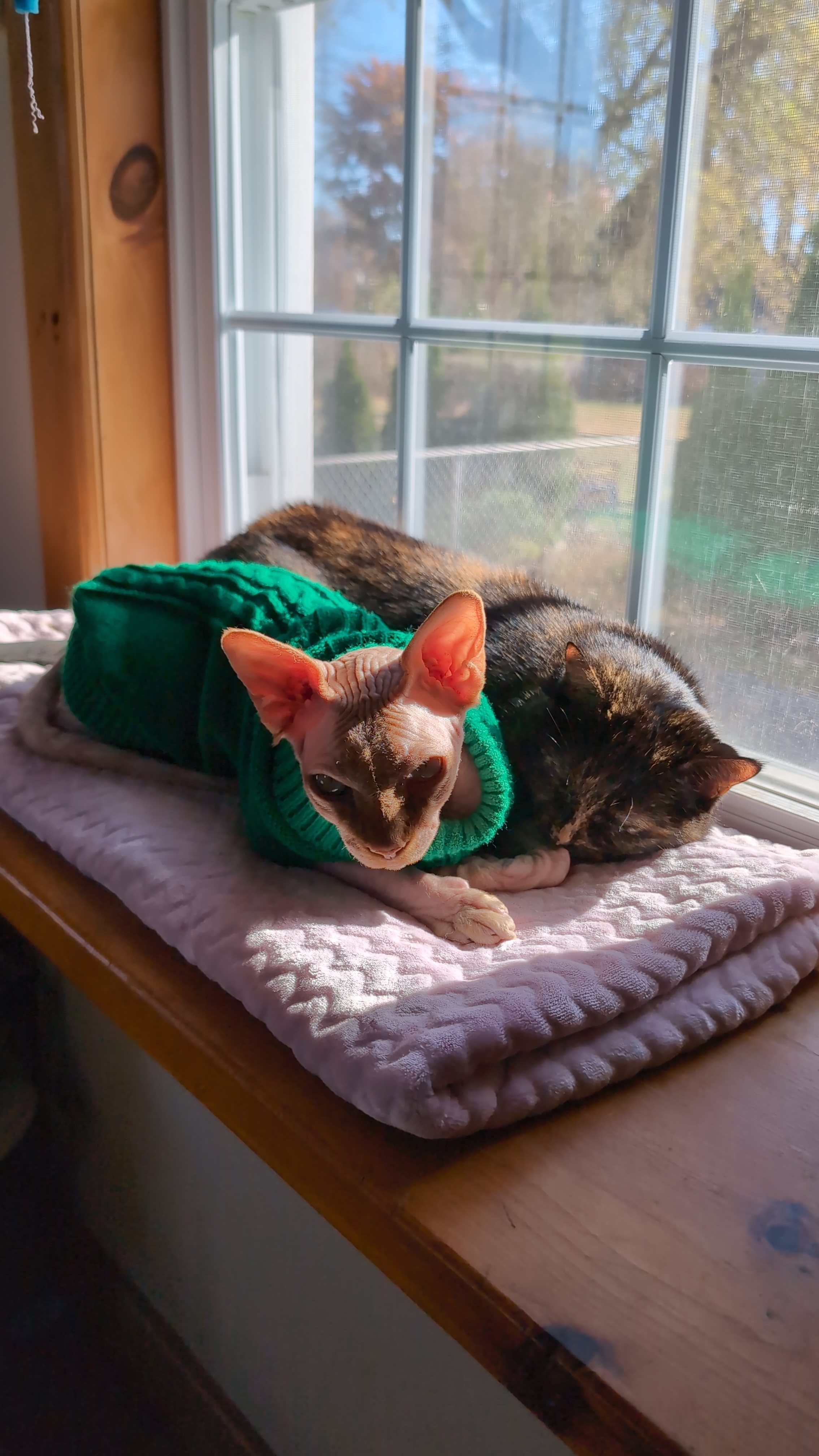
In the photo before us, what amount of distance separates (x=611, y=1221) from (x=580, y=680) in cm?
40

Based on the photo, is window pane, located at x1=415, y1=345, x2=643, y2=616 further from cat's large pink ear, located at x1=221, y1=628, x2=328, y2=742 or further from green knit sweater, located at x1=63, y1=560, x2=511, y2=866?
cat's large pink ear, located at x1=221, y1=628, x2=328, y2=742

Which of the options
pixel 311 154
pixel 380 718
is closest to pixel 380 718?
pixel 380 718

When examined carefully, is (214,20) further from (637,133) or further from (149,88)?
(637,133)

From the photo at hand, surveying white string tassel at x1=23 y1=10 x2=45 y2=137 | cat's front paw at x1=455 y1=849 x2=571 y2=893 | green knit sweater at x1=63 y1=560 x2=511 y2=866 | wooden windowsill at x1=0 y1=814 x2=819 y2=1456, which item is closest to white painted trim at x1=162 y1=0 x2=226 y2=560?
white string tassel at x1=23 y1=10 x2=45 y2=137

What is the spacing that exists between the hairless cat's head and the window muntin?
1.25 ft

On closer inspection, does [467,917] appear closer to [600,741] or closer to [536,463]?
[600,741]

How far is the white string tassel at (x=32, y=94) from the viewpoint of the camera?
114 cm

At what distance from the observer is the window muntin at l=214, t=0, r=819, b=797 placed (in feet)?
2.80

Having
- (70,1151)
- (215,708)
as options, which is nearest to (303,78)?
(215,708)

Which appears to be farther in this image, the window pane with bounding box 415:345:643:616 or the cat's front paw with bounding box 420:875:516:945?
A: the window pane with bounding box 415:345:643:616

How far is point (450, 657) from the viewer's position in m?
0.62

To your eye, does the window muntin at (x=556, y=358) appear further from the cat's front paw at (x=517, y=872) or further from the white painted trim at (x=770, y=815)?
the cat's front paw at (x=517, y=872)

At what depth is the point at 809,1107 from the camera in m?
0.58

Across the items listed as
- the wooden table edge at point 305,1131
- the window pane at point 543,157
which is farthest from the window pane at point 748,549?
the wooden table edge at point 305,1131
